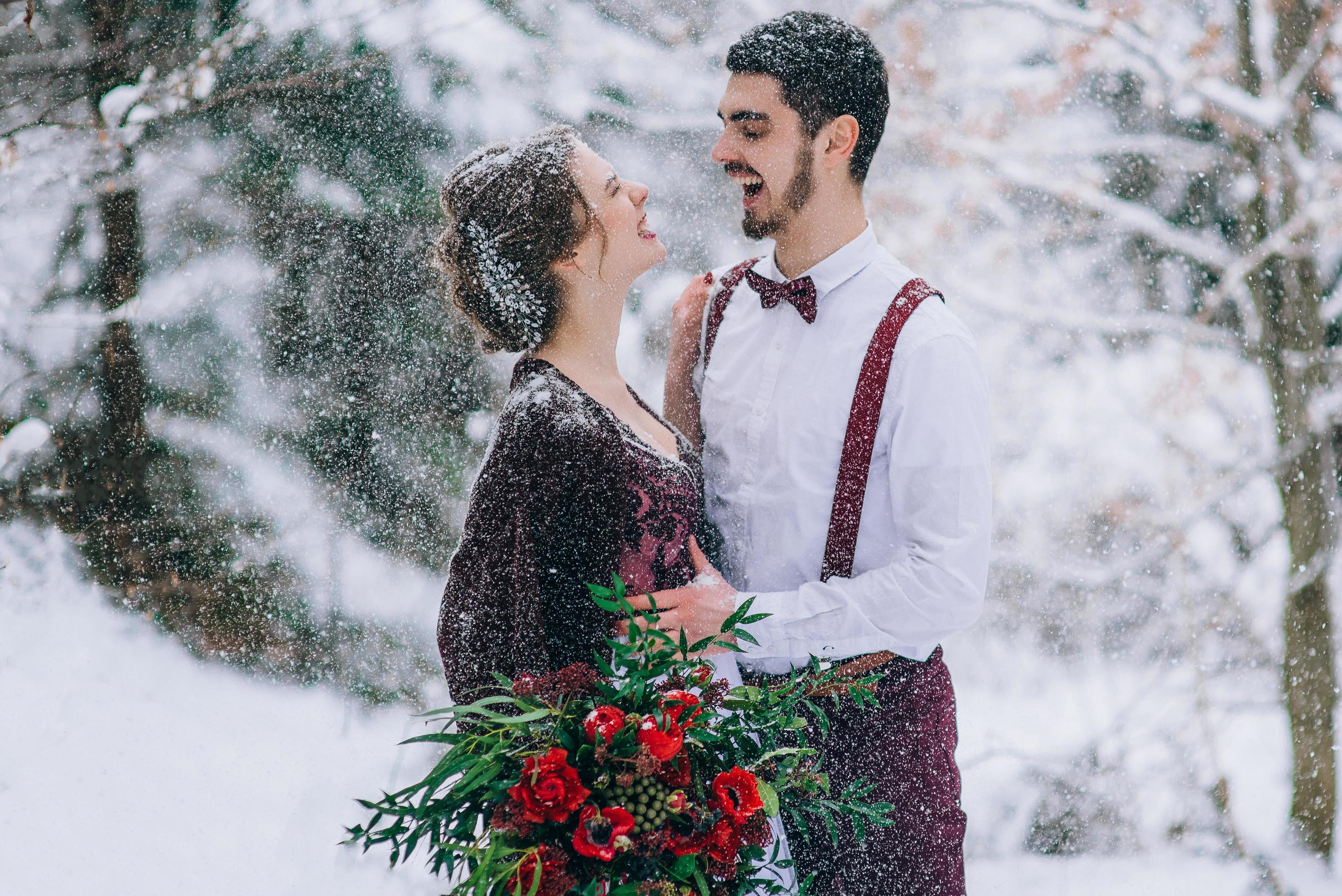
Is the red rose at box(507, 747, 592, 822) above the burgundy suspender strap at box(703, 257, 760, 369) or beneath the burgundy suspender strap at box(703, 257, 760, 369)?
beneath

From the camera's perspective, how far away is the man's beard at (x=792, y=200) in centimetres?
159

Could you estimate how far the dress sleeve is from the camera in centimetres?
135

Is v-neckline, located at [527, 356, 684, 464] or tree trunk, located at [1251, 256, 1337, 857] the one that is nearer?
v-neckline, located at [527, 356, 684, 464]

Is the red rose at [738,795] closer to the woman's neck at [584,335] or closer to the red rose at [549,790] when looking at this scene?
the red rose at [549,790]

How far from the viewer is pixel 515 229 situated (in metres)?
1.45

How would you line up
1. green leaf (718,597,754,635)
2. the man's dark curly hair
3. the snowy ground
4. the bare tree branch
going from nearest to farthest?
green leaf (718,597,754,635) < the man's dark curly hair < the snowy ground < the bare tree branch

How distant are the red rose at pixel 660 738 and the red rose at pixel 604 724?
3 cm

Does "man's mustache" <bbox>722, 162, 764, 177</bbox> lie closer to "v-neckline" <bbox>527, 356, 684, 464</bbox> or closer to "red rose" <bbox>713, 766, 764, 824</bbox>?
"v-neckline" <bbox>527, 356, 684, 464</bbox>

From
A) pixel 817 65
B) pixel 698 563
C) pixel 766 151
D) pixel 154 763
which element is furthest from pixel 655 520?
pixel 154 763

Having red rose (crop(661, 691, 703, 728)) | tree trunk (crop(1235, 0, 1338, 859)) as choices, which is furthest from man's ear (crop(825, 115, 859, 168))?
tree trunk (crop(1235, 0, 1338, 859))

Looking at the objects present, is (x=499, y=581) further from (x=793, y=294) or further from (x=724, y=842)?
(x=793, y=294)

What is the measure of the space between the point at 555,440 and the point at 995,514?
7.04 ft

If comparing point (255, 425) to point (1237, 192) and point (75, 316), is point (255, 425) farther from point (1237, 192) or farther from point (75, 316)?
point (1237, 192)

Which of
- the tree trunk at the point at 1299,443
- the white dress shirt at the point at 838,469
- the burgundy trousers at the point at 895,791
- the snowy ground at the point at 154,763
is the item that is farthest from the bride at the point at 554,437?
the tree trunk at the point at 1299,443
